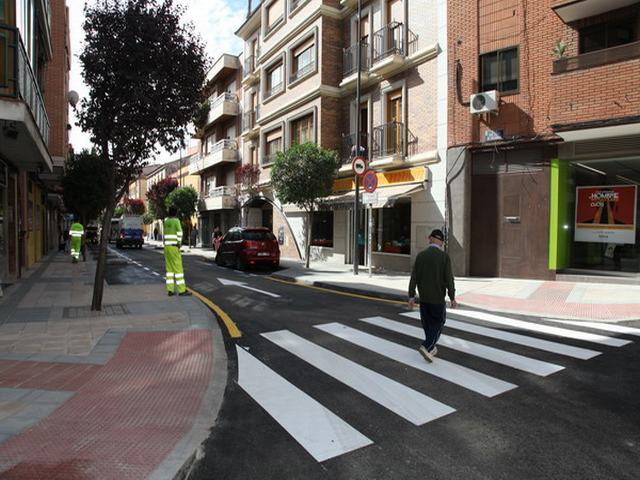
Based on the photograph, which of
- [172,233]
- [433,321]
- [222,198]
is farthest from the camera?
[222,198]

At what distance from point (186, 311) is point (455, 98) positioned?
34.9 feet

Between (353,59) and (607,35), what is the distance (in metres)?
9.83

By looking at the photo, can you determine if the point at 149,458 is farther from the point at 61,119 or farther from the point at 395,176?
the point at 61,119

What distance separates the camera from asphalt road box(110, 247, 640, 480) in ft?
9.77

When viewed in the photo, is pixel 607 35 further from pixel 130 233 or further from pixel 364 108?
pixel 130 233

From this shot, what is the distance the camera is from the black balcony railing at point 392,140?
1577cm

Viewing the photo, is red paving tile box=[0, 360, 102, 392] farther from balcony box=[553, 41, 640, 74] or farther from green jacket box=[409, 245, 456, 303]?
balcony box=[553, 41, 640, 74]

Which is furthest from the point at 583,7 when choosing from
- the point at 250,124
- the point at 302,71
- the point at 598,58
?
the point at 250,124

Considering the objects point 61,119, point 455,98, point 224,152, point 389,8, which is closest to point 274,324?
point 455,98

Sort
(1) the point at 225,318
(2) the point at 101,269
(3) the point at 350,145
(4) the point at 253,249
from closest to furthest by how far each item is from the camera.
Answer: (1) the point at 225,318
(2) the point at 101,269
(4) the point at 253,249
(3) the point at 350,145

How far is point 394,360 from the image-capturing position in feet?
17.4

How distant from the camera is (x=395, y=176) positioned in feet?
53.0

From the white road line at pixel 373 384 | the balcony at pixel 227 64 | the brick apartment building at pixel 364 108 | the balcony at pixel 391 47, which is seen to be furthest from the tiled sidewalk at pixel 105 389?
the balcony at pixel 227 64

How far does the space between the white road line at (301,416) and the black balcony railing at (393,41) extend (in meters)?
14.2
